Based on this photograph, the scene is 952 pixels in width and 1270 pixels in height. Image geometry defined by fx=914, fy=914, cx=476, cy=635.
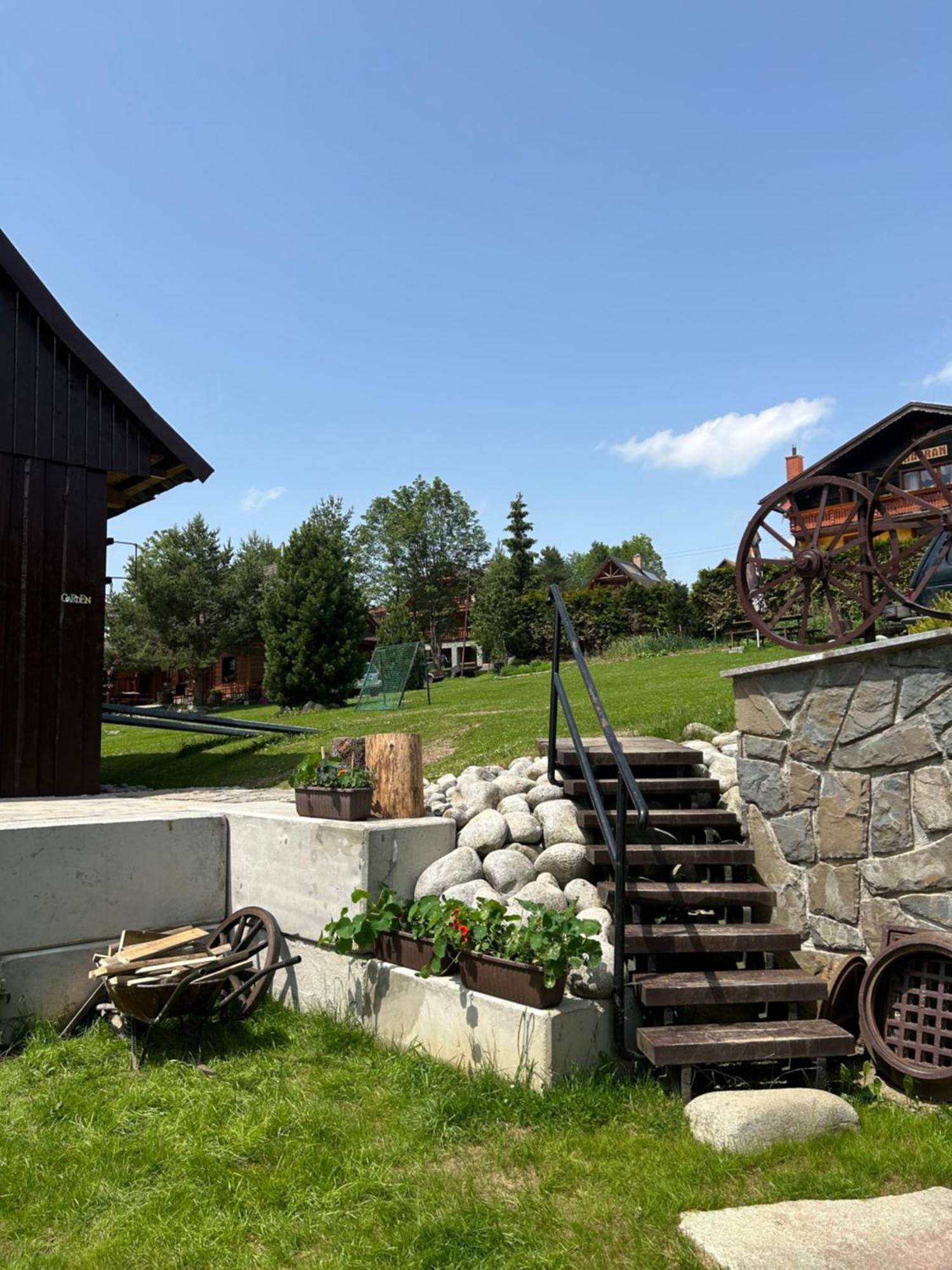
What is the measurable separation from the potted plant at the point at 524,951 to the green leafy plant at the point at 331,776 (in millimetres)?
1172

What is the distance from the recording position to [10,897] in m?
4.56

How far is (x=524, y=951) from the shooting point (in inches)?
Answer: 145

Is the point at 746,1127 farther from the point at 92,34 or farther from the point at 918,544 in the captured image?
the point at 92,34

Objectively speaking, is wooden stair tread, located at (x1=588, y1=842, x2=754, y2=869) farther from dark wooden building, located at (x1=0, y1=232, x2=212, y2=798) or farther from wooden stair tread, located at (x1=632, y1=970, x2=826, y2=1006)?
dark wooden building, located at (x1=0, y1=232, x2=212, y2=798)

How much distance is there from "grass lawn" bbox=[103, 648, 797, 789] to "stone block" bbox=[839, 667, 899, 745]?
2.47m

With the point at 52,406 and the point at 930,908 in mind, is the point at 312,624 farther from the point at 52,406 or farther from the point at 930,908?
the point at 930,908

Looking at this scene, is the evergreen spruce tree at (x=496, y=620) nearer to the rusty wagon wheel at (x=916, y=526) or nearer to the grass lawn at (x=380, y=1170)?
the rusty wagon wheel at (x=916, y=526)

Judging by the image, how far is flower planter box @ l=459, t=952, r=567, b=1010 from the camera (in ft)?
11.7

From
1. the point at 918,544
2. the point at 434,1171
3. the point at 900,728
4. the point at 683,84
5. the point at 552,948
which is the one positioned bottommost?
the point at 434,1171

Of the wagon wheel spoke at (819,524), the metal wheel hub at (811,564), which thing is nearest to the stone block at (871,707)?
the metal wheel hub at (811,564)

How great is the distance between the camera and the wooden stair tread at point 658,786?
5.02 m

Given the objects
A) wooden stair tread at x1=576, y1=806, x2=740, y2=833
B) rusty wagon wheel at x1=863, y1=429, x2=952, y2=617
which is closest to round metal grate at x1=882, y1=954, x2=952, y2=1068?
wooden stair tread at x1=576, y1=806, x2=740, y2=833

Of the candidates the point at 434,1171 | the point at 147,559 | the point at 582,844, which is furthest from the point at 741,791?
the point at 147,559

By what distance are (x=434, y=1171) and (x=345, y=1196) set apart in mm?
309
